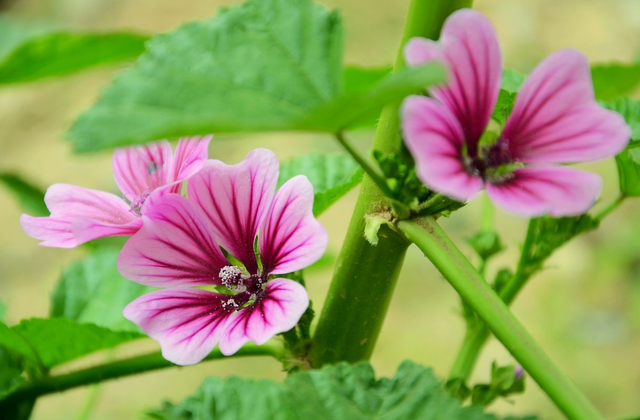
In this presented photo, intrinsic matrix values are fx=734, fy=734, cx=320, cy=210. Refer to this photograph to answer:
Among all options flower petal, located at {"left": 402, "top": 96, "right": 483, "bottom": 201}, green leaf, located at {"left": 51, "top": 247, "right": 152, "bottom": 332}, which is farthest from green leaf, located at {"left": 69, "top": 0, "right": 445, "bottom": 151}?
green leaf, located at {"left": 51, "top": 247, "right": 152, "bottom": 332}

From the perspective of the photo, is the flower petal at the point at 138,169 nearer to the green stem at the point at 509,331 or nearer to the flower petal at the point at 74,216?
the flower petal at the point at 74,216

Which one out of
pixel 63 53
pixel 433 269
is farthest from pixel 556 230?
pixel 433 269

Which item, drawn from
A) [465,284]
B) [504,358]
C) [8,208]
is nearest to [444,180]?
[465,284]

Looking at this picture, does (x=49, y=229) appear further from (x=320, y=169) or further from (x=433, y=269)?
(x=433, y=269)

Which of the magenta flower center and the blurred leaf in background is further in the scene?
the blurred leaf in background

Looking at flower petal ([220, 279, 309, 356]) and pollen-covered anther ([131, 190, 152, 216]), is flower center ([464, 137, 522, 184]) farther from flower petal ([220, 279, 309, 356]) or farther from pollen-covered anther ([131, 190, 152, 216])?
pollen-covered anther ([131, 190, 152, 216])

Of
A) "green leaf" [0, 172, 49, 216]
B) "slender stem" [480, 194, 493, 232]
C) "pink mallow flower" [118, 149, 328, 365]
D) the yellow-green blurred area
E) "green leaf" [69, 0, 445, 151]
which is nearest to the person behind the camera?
"green leaf" [69, 0, 445, 151]
